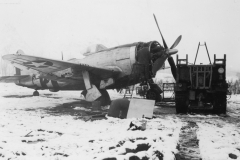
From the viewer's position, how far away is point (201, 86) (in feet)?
23.7

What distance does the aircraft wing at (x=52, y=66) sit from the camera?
7.83 m

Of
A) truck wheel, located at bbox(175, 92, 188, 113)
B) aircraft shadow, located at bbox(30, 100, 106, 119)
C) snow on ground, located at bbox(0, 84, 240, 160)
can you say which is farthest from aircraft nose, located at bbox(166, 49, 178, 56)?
snow on ground, located at bbox(0, 84, 240, 160)

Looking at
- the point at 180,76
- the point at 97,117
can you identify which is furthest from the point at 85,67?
the point at 180,76

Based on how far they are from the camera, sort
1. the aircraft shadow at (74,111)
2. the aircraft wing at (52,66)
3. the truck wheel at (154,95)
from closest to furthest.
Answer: the aircraft shadow at (74,111)
the aircraft wing at (52,66)
the truck wheel at (154,95)

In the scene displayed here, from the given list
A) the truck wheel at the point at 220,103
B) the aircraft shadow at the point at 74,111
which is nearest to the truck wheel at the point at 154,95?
the aircraft shadow at the point at 74,111

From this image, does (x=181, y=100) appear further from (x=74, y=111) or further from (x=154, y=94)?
(x=74, y=111)

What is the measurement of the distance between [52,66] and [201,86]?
5.58 metres

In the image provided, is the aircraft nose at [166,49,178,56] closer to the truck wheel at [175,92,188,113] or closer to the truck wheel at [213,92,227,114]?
the truck wheel at [175,92,188,113]

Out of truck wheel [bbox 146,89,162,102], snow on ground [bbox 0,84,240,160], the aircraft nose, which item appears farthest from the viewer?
truck wheel [bbox 146,89,162,102]

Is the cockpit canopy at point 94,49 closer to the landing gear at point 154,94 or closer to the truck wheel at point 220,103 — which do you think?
the landing gear at point 154,94

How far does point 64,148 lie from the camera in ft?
11.2

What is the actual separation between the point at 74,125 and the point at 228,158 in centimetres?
342

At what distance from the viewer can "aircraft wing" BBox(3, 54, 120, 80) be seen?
308 inches

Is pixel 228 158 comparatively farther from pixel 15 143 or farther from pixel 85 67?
pixel 85 67
